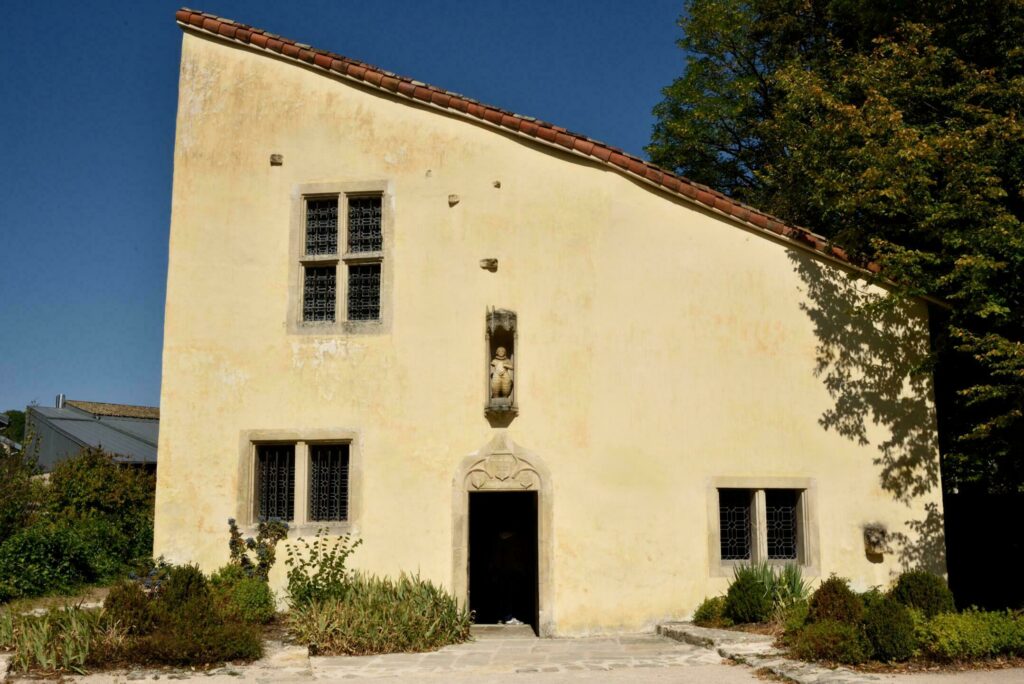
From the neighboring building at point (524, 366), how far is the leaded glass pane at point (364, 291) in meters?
0.03

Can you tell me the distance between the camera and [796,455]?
11883mm

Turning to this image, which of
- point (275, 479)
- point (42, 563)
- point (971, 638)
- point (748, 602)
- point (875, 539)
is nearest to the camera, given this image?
point (971, 638)

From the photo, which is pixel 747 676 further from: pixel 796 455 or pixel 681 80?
pixel 681 80

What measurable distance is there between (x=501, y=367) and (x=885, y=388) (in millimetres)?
5033

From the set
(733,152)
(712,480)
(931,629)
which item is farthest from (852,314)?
(733,152)

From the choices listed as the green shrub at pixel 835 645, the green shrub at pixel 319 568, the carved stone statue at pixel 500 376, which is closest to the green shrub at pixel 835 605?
the green shrub at pixel 835 645

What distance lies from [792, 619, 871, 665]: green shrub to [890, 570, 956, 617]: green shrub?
1143 millimetres

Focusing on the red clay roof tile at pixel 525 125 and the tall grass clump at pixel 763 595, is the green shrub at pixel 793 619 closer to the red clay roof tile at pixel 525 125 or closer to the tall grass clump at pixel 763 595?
the tall grass clump at pixel 763 595

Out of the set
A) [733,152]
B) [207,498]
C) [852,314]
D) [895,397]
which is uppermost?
[733,152]

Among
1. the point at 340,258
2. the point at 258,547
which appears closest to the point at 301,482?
the point at 258,547

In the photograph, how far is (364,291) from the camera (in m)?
12.6

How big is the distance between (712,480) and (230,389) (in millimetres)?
6532

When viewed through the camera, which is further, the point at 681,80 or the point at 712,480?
the point at 681,80

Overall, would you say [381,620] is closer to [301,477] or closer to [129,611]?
[301,477]
